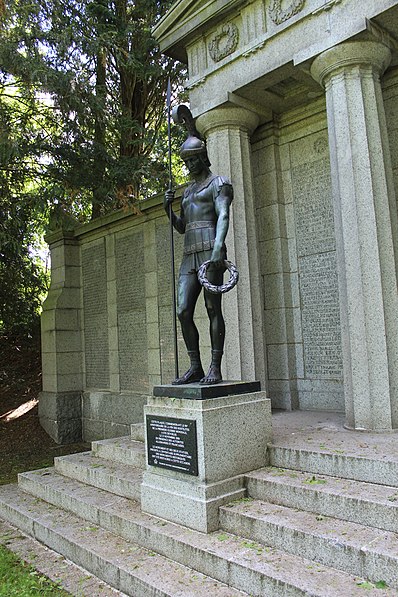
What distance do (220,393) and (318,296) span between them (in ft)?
11.5

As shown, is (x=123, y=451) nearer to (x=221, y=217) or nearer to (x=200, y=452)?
(x=200, y=452)

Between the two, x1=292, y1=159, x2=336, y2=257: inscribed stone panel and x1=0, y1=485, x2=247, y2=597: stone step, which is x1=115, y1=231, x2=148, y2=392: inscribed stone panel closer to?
x1=292, y1=159, x2=336, y2=257: inscribed stone panel

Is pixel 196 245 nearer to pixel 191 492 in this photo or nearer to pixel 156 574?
pixel 191 492

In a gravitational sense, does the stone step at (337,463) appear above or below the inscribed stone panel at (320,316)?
below

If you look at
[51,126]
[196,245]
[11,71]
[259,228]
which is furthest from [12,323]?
[196,245]

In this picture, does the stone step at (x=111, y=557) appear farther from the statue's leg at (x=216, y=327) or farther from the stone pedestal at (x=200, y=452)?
the statue's leg at (x=216, y=327)

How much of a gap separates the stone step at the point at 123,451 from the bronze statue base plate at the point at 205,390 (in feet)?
4.33

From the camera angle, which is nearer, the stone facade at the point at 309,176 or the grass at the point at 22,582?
the grass at the point at 22,582

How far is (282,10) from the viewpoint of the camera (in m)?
6.47

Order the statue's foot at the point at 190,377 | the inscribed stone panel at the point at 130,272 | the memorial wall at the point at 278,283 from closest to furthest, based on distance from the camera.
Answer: the statue's foot at the point at 190,377 → the memorial wall at the point at 278,283 → the inscribed stone panel at the point at 130,272

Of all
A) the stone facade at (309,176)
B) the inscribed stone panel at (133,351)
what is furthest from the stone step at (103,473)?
the inscribed stone panel at (133,351)

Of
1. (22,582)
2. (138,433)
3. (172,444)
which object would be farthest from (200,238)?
(22,582)

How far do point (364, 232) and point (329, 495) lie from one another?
119 inches

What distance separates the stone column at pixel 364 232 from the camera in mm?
5582
